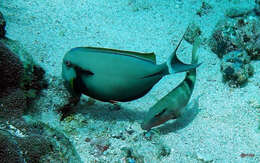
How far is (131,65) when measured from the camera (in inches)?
103

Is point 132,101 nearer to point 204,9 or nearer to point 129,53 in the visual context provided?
point 129,53

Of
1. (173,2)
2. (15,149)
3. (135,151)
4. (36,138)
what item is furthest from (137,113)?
(173,2)

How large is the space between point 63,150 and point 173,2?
199 inches

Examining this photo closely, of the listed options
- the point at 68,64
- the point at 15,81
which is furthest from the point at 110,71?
the point at 15,81

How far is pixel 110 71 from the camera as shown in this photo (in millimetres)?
2553

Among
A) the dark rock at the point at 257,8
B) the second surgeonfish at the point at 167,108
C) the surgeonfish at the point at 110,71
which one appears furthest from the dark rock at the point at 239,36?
the surgeonfish at the point at 110,71

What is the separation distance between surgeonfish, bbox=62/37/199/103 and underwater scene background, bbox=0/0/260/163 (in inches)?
3.0

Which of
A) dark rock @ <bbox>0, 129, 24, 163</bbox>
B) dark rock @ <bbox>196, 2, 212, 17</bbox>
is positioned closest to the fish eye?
dark rock @ <bbox>0, 129, 24, 163</bbox>

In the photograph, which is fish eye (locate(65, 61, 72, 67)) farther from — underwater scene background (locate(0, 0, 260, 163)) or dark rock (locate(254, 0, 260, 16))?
dark rock (locate(254, 0, 260, 16))

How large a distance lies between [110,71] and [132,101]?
1.39 metres

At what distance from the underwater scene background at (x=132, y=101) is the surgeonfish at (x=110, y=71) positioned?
0.08 m

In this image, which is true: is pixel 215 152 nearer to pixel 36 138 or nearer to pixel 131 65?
pixel 131 65

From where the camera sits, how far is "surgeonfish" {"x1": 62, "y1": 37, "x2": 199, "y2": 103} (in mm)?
2543

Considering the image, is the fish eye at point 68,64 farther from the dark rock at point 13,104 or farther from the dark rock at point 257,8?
the dark rock at point 257,8
